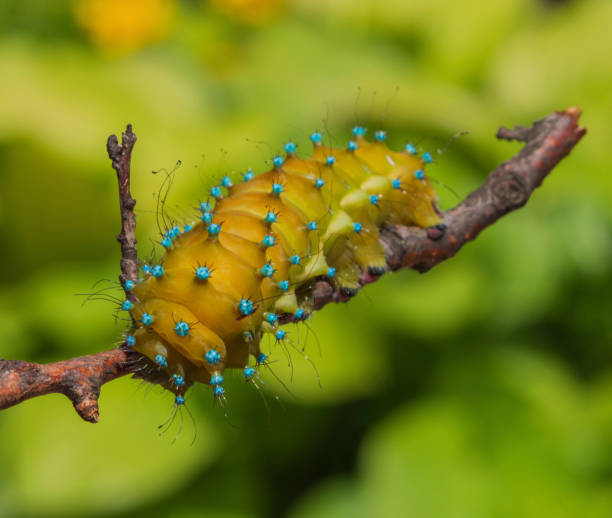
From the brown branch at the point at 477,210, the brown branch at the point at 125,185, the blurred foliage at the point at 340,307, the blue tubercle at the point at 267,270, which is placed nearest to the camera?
the brown branch at the point at 125,185

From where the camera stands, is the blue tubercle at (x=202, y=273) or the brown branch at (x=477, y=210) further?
the brown branch at (x=477, y=210)

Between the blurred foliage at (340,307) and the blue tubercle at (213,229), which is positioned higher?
the blue tubercle at (213,229)

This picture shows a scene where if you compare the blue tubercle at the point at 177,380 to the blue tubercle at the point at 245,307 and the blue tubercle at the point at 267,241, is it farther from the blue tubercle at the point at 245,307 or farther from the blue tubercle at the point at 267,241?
the blue tubercle at the point at 267,241

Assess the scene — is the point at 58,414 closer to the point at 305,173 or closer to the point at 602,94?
the point at 305,173

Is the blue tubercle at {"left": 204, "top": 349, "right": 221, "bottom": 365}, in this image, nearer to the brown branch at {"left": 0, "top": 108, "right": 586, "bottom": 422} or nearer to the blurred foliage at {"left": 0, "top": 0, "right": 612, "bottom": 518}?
the brown branch at {"left": 0, "top": 108, "right": 586, "bottom": 422}

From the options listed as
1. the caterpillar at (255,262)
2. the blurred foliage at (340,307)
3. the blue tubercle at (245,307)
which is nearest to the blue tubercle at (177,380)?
the caterpillar at (255,262)

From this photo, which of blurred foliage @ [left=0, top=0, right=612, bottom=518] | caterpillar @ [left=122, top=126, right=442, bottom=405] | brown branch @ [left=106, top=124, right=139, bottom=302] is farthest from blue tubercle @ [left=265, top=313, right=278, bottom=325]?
blurred foliage @ [left=0, top=0, right=612, bottom=518]

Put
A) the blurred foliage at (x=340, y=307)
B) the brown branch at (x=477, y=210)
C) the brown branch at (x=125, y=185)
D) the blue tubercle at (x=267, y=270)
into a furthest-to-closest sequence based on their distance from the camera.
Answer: the blurred foliage at (x=340, y=307) → the brown branch at (x=477, y=210) → the blue tubercle at (x=267, y=270) → the brown branch at (x=125, y=185)

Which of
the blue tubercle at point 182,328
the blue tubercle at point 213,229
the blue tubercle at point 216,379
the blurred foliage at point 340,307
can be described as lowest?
the blurred foliage at point 340,307

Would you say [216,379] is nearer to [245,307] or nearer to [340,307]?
[245,307]
